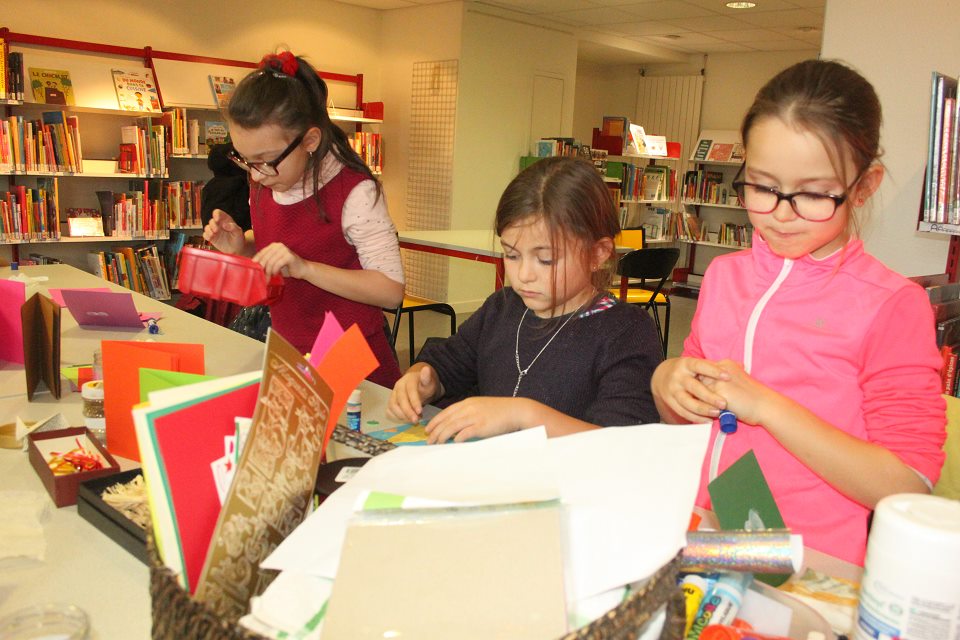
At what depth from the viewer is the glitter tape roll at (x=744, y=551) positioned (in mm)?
483

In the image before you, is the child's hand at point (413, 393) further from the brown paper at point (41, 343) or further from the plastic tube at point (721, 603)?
the plastic tube at point (721, 603)

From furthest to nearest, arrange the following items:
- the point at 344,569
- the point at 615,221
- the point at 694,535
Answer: the point at 615,221 < the point at 694,535 < the point at 344,569

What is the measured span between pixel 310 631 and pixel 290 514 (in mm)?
134

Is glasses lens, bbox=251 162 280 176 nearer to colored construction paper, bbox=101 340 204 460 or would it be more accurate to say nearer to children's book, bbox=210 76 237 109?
colored construction paper, bbox=101 340 204 460

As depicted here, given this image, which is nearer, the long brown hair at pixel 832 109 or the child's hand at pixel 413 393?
→ the long brown hair at pixel 832 109

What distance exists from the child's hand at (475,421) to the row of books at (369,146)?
5590 millimetres

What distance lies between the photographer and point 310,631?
435 millimetres

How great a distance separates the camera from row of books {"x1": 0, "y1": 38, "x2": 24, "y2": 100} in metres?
4.39

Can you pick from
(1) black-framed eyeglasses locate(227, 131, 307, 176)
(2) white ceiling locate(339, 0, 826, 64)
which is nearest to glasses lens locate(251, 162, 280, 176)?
(1) black-framed eyeglasses locate(227, 131, 307, 176)

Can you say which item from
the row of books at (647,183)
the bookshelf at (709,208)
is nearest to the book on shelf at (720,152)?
the bookshelf at (709,208)

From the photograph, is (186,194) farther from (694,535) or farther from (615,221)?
(694,535)

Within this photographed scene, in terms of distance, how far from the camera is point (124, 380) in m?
1.10

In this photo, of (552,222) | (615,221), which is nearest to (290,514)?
(552,222)

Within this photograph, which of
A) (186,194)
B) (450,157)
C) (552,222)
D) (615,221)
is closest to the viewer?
(552,222)
